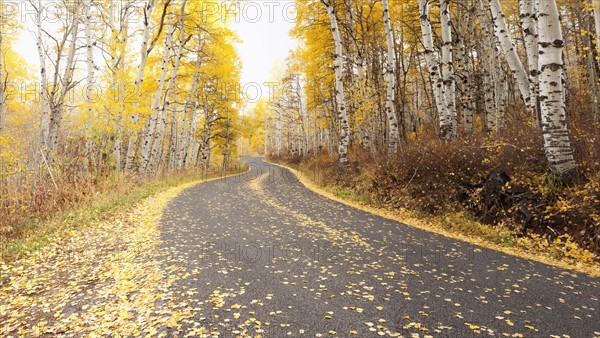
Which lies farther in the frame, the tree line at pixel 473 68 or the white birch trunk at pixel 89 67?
the white birch trunk at pixel 89 67

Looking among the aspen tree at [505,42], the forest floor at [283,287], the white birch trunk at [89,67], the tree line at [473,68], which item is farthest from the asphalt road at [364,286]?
the white birch trunk at [89,67]

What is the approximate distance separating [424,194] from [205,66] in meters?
17.8

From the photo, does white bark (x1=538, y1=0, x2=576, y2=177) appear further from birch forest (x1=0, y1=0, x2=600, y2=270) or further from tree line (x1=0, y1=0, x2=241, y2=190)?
tree line (x1=0, y1=0, x2=241, y2=190)

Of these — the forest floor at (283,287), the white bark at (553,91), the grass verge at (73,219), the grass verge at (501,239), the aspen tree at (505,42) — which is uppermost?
the aspen tree at (505,42)

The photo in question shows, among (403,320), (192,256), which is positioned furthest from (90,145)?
(403,320)

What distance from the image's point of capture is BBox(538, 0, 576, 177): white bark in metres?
6.66

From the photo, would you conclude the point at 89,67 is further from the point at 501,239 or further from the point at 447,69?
the point at 501,239

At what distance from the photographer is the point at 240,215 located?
9.24 metres

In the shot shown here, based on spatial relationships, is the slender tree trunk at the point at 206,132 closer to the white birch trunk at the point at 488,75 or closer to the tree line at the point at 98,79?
the tree line at the point at 98,79

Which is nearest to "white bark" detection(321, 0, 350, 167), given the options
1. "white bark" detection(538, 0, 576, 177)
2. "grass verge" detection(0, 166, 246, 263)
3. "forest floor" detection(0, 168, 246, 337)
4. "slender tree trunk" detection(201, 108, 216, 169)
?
"grass verge" detection(0, 166, 246, 263)

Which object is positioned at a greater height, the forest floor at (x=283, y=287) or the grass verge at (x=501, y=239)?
the forest floor at (x=283, y=287)

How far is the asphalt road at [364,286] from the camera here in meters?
3.43

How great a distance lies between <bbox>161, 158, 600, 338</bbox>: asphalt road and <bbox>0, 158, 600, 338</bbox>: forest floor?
0.02m

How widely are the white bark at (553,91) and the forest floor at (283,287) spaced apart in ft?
8.65
